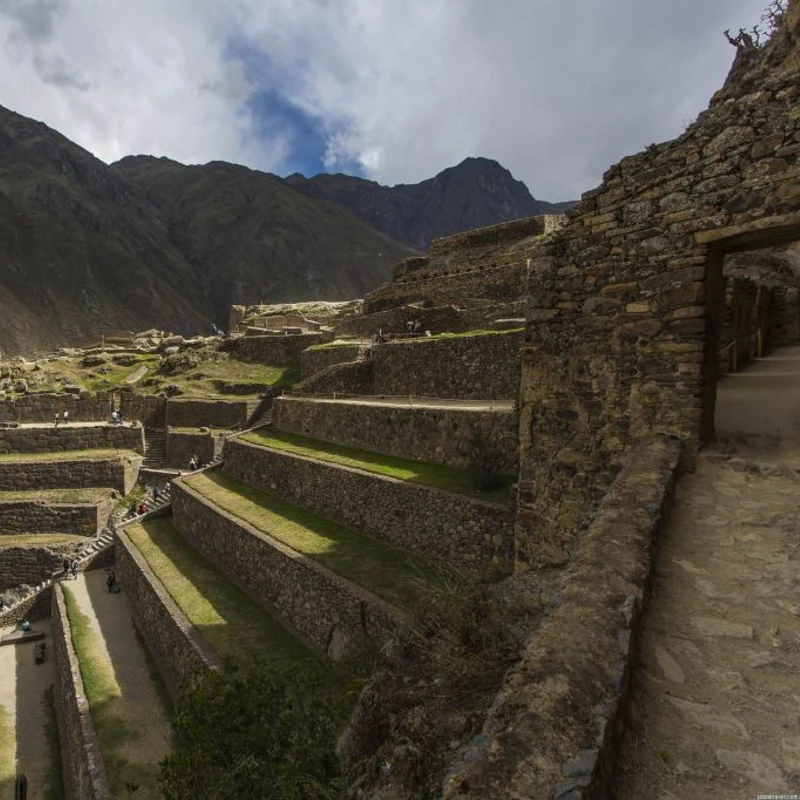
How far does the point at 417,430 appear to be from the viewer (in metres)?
14.0

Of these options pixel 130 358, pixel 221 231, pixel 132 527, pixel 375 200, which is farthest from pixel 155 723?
pixel 375 200

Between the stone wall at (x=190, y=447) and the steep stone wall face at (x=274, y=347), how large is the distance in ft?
23.8

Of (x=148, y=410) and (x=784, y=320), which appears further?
(x=148, y=410)

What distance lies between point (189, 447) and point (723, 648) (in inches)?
967

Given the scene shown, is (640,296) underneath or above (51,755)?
above

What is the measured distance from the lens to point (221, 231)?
4355 inches

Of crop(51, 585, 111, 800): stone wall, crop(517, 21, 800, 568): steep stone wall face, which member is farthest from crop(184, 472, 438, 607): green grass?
crop(51, 585, 111, 800): stone wall

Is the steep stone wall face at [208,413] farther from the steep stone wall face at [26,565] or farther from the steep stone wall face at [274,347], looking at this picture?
the steep stone wall face at [26,565]

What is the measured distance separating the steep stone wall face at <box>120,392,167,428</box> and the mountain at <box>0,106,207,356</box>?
45.5 m

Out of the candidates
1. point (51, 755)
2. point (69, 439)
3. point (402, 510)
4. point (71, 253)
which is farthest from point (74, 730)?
point (71, 253)

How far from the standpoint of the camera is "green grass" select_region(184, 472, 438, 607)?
32.8ft

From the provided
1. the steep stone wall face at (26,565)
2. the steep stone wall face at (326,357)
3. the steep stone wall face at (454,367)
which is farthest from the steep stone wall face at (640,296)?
the steep stone wall face at (26,565)

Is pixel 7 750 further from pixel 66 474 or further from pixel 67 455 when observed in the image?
pixel 67 455

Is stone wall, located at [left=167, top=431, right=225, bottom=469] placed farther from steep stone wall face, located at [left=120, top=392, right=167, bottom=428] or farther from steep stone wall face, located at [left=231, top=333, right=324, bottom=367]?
steep stone wall face, located at [left=231, top=333, right=324, bottom=367]
